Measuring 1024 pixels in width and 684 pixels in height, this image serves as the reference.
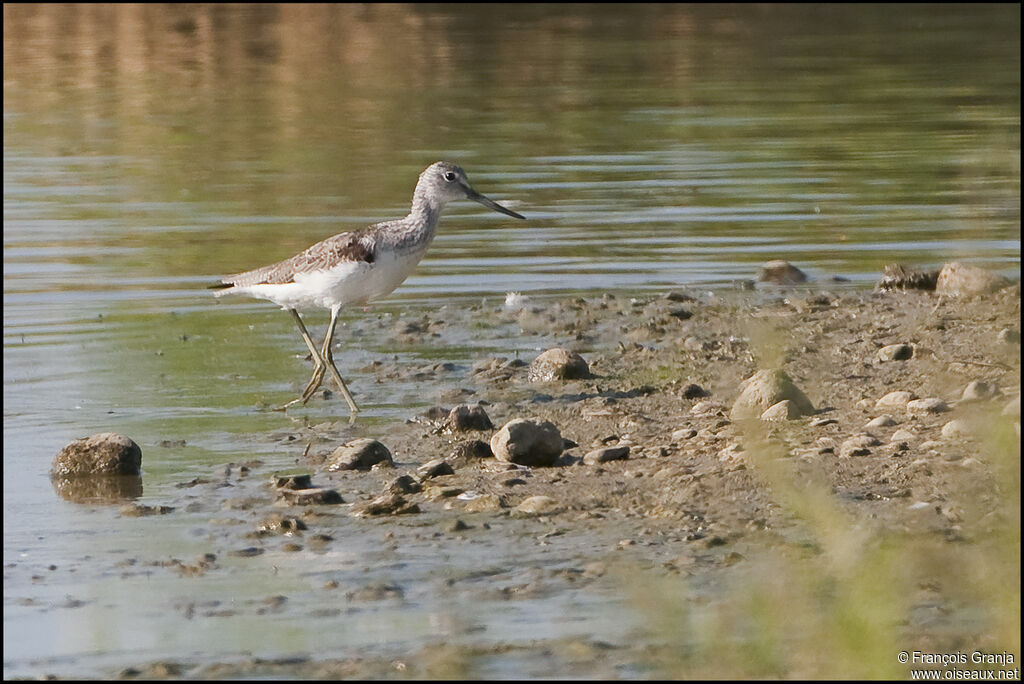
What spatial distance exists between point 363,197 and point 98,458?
30.9 ft

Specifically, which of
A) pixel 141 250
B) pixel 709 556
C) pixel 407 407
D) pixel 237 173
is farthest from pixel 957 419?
pixel 237 173

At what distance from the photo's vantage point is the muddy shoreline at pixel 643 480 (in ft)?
19.0

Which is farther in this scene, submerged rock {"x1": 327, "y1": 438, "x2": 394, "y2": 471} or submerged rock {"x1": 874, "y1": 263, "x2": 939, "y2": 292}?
submerged rock {"x1": 874, "y1": 263, "x2": 939, "y2": 292}

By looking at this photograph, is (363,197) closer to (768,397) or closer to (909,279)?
(909,279)

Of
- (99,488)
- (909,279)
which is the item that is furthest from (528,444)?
(909,279)

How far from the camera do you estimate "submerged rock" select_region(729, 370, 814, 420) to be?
28.3 ft

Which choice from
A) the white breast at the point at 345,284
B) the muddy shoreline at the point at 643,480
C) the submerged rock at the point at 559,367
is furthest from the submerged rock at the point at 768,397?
the white breast at the point at 345,284

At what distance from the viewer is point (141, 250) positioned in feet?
49.2

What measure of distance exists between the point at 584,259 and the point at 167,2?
27.6 metres

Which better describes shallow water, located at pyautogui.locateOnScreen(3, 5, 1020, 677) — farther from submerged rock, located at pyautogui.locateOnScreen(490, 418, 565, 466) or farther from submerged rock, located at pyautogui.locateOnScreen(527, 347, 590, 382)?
submerged rock, located at pyautogui.locateOnScreen(490, 418, 565, 466)

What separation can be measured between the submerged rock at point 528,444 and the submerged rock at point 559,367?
192 cm

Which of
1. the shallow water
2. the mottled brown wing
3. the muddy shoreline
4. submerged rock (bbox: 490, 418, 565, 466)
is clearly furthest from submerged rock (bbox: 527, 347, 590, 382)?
submerged rock (bbox: 490, 418, 565, 466)

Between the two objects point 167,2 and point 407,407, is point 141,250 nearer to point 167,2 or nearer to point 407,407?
point 407,407

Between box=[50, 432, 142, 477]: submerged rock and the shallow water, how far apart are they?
0.13m
